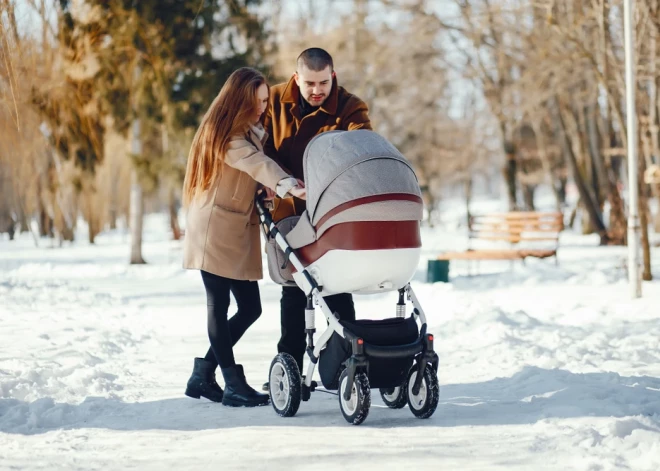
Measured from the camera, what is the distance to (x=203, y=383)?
5.78 m

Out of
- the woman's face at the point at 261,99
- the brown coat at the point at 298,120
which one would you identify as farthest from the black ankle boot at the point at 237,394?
the woman's face at the point at 261,99

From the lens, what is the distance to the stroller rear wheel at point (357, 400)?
479 cm

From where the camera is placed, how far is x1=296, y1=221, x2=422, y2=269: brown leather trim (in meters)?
4.89

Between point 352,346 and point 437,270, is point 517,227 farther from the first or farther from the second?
point 352,346

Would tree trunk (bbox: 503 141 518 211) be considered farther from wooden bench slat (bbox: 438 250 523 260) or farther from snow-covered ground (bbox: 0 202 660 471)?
snow-covered ground (bbox: 0 202 660 471)

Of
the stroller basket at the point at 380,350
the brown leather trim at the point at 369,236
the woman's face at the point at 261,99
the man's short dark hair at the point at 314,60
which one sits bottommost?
the stroller basket at the point at 380,350

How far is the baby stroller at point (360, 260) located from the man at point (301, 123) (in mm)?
400

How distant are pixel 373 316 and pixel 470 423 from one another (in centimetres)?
563

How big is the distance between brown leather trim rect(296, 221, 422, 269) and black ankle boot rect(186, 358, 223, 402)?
1.24 metres

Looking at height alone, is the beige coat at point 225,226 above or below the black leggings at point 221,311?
above

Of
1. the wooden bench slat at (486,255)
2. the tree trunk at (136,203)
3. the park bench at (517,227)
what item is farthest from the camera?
the tree trunk at (136,203)

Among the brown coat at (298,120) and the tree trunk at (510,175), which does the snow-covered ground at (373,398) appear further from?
the tree trunk at (510,175)

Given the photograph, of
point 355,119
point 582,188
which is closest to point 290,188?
point 355,119

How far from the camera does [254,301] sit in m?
5.80
